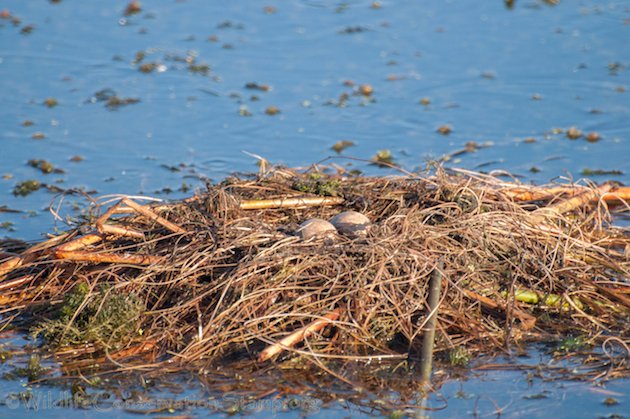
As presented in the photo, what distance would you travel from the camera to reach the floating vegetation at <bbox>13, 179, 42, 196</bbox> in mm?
6938

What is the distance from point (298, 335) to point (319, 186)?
1302 millimetres

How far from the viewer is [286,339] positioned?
14.8ft

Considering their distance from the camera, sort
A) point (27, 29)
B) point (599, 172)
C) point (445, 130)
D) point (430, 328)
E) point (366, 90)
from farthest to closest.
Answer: point (27, 29) < point (366, 90) < point (445, 130) < point (599, 172) < point (430, 328)

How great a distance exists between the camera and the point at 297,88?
862 cm

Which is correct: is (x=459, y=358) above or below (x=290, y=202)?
below

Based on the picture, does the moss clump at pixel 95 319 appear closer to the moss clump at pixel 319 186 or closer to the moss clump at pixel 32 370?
the moss clump at pixel 32 370

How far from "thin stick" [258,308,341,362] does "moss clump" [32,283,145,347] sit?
0.79 m

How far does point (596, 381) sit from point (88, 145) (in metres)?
4.85

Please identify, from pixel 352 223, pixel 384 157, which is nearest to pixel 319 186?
pixel 352 223

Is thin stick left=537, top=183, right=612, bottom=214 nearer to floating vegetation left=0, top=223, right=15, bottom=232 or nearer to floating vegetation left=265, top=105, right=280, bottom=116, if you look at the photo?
floating vegetation left=265, top=105, right=280, bottom=116

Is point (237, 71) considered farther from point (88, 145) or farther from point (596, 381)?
point (596, 381)

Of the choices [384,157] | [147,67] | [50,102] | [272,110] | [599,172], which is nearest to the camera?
[599,172]

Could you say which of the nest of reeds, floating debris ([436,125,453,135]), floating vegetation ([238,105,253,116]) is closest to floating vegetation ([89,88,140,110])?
floating vegetation ([238,105,253,116])

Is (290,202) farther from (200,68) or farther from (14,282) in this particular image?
(200,68)
